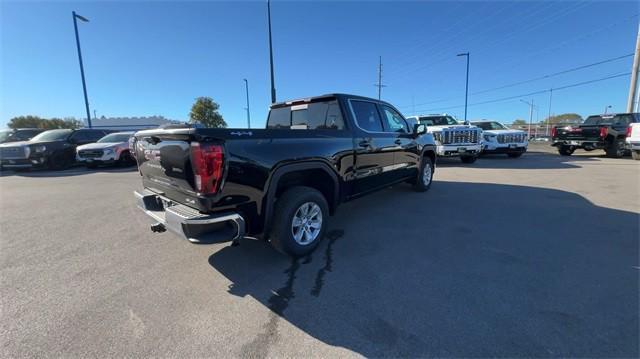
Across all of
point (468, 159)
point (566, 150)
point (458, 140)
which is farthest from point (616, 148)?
point (458, 140)

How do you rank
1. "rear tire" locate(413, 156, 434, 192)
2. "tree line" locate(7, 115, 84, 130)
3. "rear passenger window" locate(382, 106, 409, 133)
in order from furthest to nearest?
1. "tree line" locate(7, 115, 84, 130)
2. "rear tire" locate(413, 156, 434, 192)
3. "rear passenger window" locate(382, 106, 409, 133)

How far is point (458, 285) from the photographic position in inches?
107

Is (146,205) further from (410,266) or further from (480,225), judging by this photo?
(480,225)

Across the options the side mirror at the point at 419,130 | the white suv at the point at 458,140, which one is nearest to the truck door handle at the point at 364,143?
the side mirror at the point at 419,130

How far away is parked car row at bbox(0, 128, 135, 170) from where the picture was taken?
10781mm

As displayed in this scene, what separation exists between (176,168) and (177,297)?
3.95 ft

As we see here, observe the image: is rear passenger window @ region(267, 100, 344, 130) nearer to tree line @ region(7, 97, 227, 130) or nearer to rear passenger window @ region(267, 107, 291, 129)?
rear passenger window @ region(267, 107, 291, 129)

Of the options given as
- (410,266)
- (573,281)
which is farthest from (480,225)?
(410,266)

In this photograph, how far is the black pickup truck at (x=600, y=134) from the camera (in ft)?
42.5

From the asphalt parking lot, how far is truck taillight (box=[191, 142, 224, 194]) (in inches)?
41.3

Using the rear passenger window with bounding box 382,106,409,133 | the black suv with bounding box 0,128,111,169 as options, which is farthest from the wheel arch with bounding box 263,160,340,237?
the black suv with bounding box 0,128,111,169

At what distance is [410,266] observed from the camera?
3.11m

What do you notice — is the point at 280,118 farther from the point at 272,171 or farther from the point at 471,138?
the point at 471,138

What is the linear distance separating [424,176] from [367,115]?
2778 millimetres
